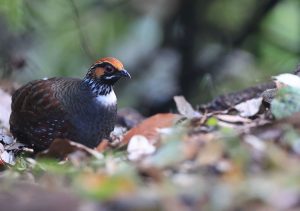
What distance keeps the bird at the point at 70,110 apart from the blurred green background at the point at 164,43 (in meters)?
3.54

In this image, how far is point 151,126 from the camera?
5.19m

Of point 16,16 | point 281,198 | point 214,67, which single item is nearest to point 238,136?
point 281,198

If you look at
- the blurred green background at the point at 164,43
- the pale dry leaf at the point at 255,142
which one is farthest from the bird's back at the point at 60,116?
the blurred green background at the point at 164,43

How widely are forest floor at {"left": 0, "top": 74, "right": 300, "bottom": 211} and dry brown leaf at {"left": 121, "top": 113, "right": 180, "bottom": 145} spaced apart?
0.01 meters

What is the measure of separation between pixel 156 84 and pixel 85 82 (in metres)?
4.65

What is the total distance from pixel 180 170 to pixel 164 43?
296 inches

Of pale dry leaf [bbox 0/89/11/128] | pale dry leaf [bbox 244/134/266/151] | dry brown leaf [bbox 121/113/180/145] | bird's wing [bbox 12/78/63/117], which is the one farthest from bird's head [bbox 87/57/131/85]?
pale dry leaf [bbox 244/134/266/151]

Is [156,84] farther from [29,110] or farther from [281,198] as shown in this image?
[281,198]

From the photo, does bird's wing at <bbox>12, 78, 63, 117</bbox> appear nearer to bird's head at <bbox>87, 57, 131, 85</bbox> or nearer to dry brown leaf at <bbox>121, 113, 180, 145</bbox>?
bird's head at <bbox>87, 57, 131, 85</bbox>

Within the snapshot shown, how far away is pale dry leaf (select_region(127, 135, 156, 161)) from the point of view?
4.34 m

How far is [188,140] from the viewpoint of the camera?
4.07 m

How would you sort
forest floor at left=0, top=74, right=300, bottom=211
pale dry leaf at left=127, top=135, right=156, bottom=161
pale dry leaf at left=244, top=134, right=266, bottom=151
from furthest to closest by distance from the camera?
pale dry leaf at left=127, top=135, right=156, bottom=161
pale dry leaf at left=244, top=134, right=266, bottom=151
forest floor at left=0, top=74, right=300, bottom=211

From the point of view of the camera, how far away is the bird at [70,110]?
6250mm

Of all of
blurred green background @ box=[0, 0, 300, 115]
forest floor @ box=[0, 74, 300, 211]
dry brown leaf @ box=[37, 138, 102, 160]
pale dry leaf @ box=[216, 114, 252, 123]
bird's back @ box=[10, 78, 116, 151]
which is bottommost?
forest floor @ box=[0, 74, 300, 211]
